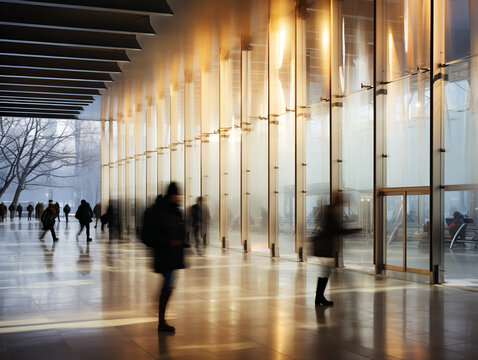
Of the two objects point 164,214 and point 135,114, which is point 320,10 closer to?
point 164,214

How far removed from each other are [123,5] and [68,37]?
4525 mm

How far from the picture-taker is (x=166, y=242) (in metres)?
7.27

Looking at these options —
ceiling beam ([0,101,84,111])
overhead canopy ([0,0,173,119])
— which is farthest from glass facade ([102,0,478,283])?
ceiling beam ([0,101,84,111])

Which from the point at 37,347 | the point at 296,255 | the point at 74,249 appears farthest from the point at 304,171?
the point at 37,347

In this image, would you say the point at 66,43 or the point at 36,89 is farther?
the point at 36,89

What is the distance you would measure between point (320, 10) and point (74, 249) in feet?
38.1

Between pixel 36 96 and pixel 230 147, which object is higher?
pixel 36 96

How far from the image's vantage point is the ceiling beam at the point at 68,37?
19.6 m

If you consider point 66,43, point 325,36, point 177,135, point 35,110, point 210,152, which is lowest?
point 210,152

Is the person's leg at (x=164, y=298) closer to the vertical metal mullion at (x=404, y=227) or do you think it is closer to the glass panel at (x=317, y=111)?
the vertical metal mullion at (x=404, y=227)


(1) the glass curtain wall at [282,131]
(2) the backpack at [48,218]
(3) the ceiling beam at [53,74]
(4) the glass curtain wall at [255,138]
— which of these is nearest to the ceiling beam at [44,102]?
(3) the ceiling beam at [53,74]

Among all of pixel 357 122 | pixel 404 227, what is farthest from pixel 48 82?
pixel 404 227

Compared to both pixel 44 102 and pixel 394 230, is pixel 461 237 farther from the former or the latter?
pixel 44 102

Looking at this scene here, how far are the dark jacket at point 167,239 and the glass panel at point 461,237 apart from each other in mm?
6801
